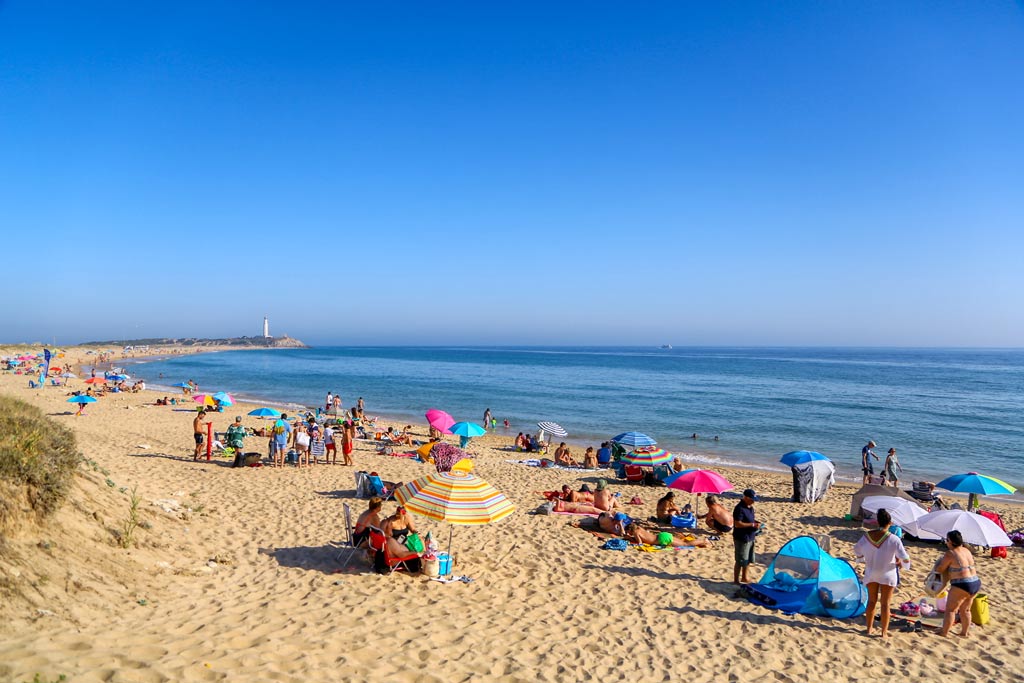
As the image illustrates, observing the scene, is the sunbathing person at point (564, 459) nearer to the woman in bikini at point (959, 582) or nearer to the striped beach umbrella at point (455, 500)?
the striped beach umbrella at point (455, 500)

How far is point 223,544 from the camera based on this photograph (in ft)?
28.6

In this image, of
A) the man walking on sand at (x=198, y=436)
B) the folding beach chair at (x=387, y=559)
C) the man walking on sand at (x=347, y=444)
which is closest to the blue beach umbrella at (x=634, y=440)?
the man walking on sand at (x=347, y=444)

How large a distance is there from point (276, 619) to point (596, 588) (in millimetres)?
4284

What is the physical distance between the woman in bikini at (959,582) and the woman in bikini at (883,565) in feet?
2.05

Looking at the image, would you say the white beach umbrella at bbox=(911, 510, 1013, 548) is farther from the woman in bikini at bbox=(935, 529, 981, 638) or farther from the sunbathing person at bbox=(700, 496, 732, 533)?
the sunbathing person at bbox=(700, 496, 732, 533)

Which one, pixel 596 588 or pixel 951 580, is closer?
pixel 951 580

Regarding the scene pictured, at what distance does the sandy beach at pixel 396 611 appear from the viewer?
206 inches

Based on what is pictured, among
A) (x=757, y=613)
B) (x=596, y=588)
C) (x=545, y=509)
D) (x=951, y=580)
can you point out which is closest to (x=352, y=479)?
(x=545, y=509)

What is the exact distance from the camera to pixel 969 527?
9.05 meters

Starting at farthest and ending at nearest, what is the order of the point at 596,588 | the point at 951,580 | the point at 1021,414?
the point at 1021,414
the point at 596,588
the point at 951,580

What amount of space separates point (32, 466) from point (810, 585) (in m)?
9.72

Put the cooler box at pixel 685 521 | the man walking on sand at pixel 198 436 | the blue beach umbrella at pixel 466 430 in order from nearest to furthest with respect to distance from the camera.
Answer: the cooler box at pixel 685 521 → the man walking on sand at pixel 198 436 → the blue beach umbrella at pixel 466 430

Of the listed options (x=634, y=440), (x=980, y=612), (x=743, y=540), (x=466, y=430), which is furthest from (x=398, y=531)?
(x=466, y=430)

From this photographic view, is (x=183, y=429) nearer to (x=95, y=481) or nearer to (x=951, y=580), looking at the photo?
(x=95, y=481)
